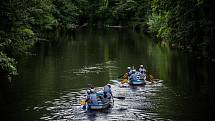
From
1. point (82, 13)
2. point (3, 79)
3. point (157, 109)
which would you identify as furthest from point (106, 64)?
point (82, 13)

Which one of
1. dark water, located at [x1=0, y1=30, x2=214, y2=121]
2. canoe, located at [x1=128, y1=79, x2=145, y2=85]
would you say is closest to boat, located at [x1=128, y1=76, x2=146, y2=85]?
canoe, located at [x1=128, y1=79, x2=145, y2=85]

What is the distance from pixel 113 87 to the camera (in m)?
42.3

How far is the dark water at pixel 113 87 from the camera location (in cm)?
3198

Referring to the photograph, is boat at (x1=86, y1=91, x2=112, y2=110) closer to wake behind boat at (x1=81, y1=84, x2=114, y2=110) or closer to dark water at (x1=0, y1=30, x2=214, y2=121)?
wake behind boat at (x1=81, y1=84, x2=114, y2=110)

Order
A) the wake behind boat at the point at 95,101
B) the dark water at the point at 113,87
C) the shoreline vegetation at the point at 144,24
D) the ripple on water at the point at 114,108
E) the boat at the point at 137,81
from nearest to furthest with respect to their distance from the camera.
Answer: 1. the ripple on water at the point at 114,108
2. the dark water at the point at 113,87
3. the wake behind boat at the point at 95,101
4. the shoreline vegetation at the point at 144,24
5. the boat at the point at 137,81

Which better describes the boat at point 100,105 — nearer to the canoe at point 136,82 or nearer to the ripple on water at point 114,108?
the ripple on water at point 114,108

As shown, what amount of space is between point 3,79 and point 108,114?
55.3 feet

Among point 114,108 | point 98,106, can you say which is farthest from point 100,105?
point 114,108

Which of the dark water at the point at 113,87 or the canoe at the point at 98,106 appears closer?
the dark water at the point at 113,87

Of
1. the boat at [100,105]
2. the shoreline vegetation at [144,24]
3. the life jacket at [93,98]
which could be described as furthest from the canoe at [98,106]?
the shoreline vegetation at [144,24]

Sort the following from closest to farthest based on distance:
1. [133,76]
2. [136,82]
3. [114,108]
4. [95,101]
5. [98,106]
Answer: [95,101]
[98,106]
[114,108]
[136,82]
[133,76]

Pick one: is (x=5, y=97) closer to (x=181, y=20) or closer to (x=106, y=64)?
(x=106, y=64)

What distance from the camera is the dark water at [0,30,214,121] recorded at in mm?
31984

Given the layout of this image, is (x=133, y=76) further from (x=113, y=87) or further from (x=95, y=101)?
(x=95, y=101)
